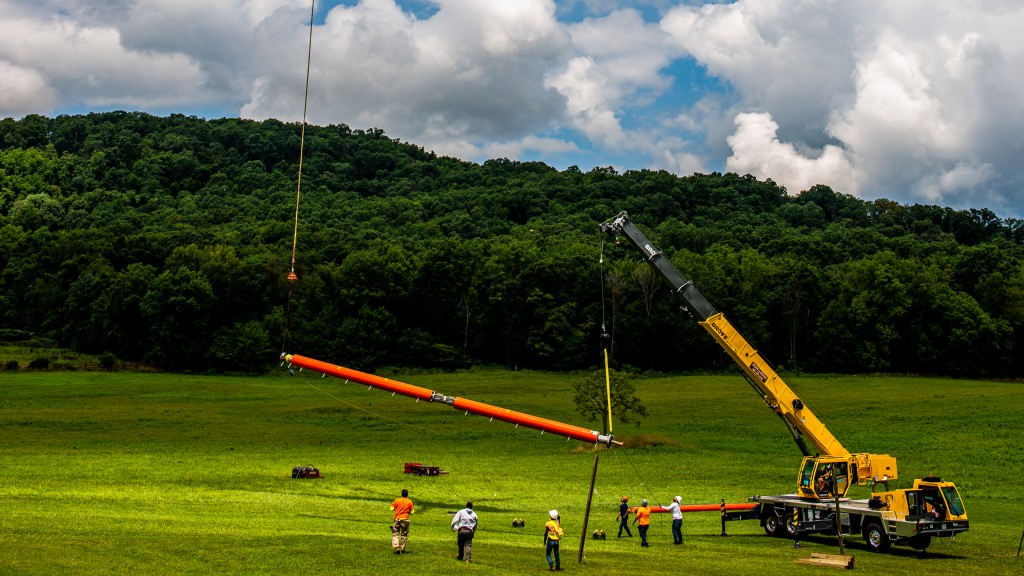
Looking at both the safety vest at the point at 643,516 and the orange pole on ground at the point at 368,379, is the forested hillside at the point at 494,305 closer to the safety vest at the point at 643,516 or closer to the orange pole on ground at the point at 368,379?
the orange pole on ground at the point at 368,379

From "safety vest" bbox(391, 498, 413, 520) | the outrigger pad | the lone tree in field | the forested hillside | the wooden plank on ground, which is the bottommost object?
the outrigger pad

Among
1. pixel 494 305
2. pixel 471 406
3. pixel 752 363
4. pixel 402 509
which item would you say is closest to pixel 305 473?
pixel 471 406

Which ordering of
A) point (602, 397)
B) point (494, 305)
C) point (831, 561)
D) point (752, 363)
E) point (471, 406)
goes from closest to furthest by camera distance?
1. point (831, 561)
2. point (752, 363)
3. point (471, 406)
4. point (602, 397)
5. point (494, 305)

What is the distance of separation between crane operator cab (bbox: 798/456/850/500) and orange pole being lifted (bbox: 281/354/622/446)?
25.3 feet

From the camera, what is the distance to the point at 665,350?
131625 millimetres

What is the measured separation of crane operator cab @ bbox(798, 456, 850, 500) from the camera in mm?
37594

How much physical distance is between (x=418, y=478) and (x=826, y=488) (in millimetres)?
22726

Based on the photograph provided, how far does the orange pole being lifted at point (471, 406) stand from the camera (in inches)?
1635

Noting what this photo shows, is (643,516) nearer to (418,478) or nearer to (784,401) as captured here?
(784,401)

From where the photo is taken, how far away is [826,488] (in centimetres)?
3781

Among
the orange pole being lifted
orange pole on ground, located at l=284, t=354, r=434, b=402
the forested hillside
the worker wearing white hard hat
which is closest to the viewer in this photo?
the worker wearing white hard hat

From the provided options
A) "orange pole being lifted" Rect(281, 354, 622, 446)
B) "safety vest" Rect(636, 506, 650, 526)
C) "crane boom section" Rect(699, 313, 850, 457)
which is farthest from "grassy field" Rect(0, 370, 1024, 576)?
"crane boom section" Rect(699, 313, 850, 457)

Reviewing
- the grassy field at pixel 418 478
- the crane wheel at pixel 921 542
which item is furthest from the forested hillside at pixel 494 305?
the crane wheel at pixel 921 542

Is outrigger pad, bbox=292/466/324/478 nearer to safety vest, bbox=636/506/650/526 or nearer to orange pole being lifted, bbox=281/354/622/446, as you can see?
orange pole being lifted, bbox=281/354/622/446
